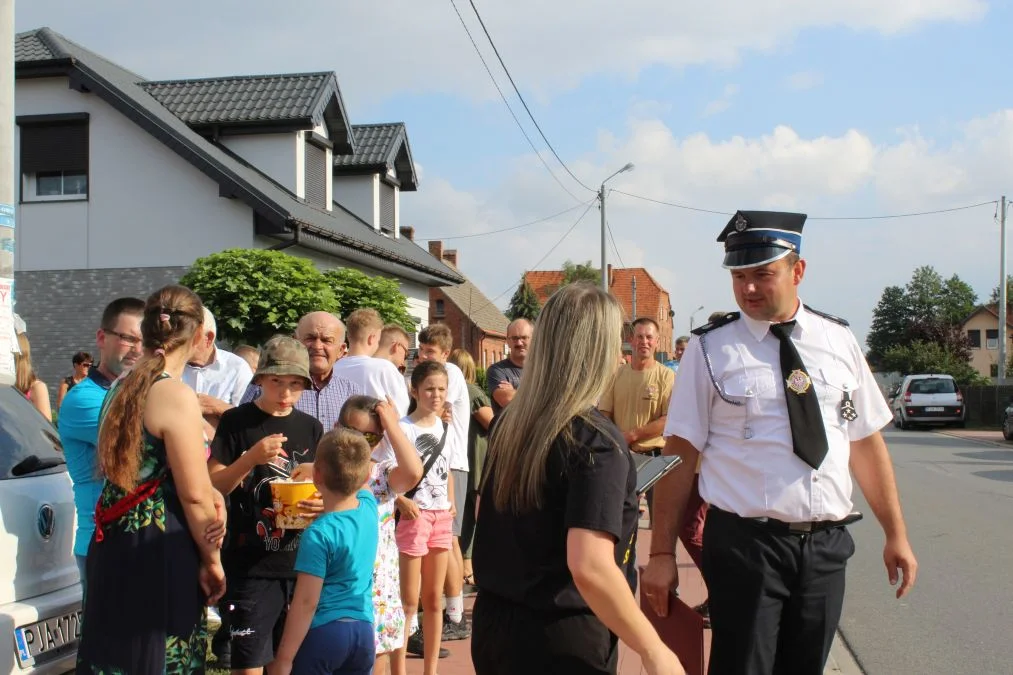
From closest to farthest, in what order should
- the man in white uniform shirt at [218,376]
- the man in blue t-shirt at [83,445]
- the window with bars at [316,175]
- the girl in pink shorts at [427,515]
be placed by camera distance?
the man in blue t-shirt at [83,445]
the man in white uniform shirt at [218,376]
the girl in pink shorts at [427,515]
the window with bars at [316,175]

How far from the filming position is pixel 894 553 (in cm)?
374

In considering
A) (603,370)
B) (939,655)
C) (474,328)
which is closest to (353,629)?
(603,370)

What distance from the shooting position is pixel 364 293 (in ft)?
52.1

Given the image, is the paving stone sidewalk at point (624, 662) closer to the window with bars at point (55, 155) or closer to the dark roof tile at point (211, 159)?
the dark roof tile at point (211, 159)

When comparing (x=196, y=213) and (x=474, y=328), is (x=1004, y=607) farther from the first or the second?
(x=474, y=328)

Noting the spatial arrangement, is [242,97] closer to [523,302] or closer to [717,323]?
[717,323]

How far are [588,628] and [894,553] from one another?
1626 mm

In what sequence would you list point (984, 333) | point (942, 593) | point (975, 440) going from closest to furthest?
1. point (942, 593)
2. point (975, 440)
3. point (984, 333)

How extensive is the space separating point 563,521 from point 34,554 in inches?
99.2

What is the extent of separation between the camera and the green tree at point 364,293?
50.9 feet

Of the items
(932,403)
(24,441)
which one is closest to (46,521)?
(24,441)

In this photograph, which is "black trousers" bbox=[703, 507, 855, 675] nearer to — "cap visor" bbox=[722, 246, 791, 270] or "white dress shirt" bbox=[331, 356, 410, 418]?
"cap visor" bbox=[722, 246, 791, 270]

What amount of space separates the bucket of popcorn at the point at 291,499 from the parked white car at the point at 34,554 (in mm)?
890

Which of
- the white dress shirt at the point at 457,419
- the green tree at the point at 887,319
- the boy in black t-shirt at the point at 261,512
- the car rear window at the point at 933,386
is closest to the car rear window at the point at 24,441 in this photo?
the boy in black t-shirt at the point at 261,512
